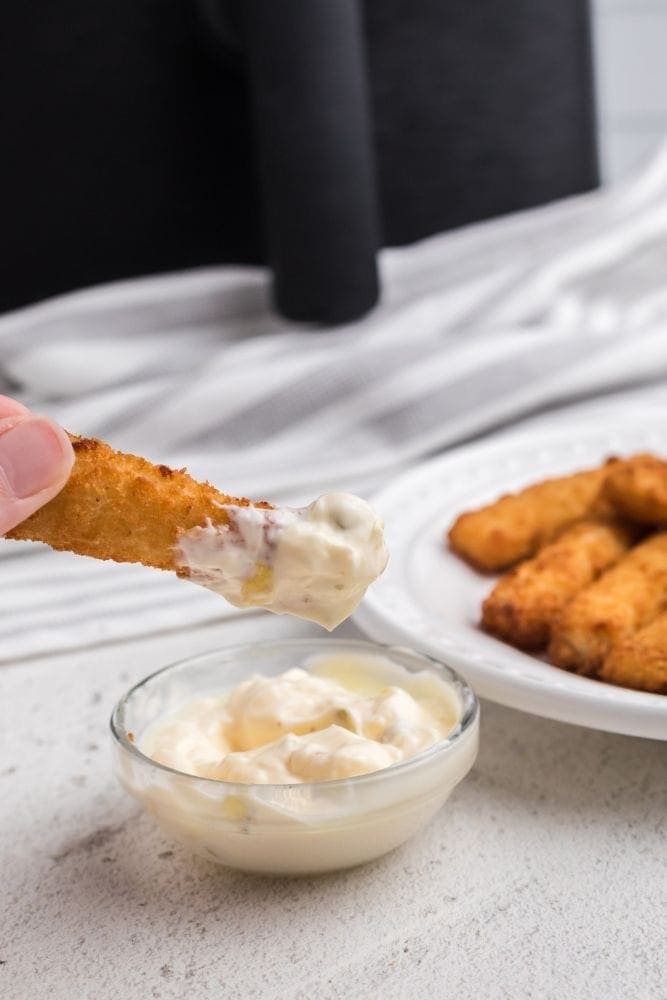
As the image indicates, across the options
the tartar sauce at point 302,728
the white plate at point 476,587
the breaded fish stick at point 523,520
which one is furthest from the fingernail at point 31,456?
the breaded fish stick at point 523,520

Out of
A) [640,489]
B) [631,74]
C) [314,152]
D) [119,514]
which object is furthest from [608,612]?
[631,74]

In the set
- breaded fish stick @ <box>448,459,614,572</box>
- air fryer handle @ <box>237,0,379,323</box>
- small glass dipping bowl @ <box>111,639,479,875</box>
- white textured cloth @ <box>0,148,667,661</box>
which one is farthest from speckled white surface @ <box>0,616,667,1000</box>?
air fryer handle @ <box>237,0,379,323</box>

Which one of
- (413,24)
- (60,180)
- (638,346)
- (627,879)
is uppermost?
(413,24)

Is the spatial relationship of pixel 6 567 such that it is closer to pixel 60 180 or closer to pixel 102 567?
pixel 102 567

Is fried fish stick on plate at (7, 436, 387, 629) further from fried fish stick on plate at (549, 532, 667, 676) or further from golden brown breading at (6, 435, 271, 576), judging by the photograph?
fried fish stick on plate at (549, 532, 667, 676)

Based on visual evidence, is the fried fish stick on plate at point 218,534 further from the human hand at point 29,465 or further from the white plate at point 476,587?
the white plate at point 476,587

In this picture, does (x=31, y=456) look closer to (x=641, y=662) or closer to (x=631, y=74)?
(x=641, y=662)

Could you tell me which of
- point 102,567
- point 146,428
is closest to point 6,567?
point 102,567
